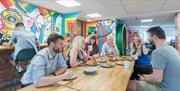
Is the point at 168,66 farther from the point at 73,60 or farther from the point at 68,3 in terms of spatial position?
the point at 68,3

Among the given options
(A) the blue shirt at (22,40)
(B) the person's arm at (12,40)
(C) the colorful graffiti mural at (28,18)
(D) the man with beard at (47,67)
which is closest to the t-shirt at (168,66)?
(D) the man with beard at (47,67)

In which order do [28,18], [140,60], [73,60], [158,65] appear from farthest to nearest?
1. [28,18]
2. [140,60]
3. [73,60]
4. [158,65]

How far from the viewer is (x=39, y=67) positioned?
5.04 ft

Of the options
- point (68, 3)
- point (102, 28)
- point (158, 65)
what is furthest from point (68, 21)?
point (158, 65)

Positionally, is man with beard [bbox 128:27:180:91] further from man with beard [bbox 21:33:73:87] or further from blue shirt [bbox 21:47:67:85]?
blue shirt [bbox 21:47:67:85]

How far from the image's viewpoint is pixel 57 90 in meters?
1.25

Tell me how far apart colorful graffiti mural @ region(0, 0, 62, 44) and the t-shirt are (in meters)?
3.98

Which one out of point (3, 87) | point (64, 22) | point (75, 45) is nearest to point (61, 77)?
point (75, 45)


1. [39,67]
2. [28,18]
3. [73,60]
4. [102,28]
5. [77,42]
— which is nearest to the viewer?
[39,67]

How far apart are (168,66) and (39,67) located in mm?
1458

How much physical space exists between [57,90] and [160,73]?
3.84ft

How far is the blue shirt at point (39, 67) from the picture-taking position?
151 centimetres

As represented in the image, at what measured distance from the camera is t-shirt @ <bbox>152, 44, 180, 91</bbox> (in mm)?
1631

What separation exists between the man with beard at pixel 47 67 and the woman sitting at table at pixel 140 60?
1864 mm
